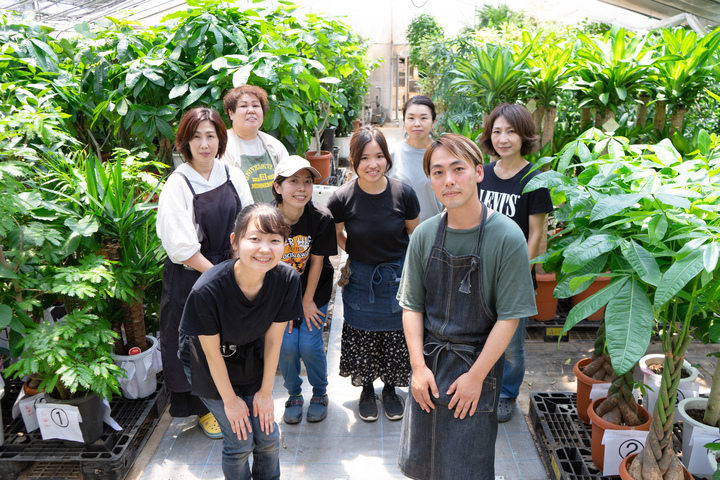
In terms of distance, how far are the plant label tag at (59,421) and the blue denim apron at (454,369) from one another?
63.4 inches

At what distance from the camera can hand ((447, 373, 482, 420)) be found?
1.77 m

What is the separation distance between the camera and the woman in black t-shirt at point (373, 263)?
106 inches

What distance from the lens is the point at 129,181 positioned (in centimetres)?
308

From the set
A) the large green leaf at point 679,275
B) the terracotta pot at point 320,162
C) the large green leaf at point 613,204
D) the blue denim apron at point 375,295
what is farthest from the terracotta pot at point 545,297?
the terracotta pot at point 320,162

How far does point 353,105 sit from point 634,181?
314 inches

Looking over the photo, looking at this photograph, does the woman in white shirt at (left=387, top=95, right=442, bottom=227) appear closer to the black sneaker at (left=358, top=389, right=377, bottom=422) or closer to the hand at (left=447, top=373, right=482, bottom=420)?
the black sneaker at (left=358, top=389, right=377, bottom=422)

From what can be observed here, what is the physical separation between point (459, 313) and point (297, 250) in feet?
3.69

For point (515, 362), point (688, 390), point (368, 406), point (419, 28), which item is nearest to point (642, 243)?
point (515, 362)

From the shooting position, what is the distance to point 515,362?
2799mm

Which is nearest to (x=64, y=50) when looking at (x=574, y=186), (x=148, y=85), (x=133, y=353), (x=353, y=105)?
(x=148, y=85)

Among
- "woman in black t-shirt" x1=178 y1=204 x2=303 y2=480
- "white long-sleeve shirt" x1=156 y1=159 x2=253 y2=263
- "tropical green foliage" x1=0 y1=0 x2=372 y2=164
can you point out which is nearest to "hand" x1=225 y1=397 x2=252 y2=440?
"woman in black t-shirt" x1=178 y1=204 x2=303 y2=480

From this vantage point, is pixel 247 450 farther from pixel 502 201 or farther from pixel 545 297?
pixel 545 297

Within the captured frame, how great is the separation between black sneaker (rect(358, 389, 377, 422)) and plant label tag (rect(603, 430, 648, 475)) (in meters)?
1.16

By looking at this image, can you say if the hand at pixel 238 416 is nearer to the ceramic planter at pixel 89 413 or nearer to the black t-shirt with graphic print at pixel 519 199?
the ceramic planter at pixel 89 413
